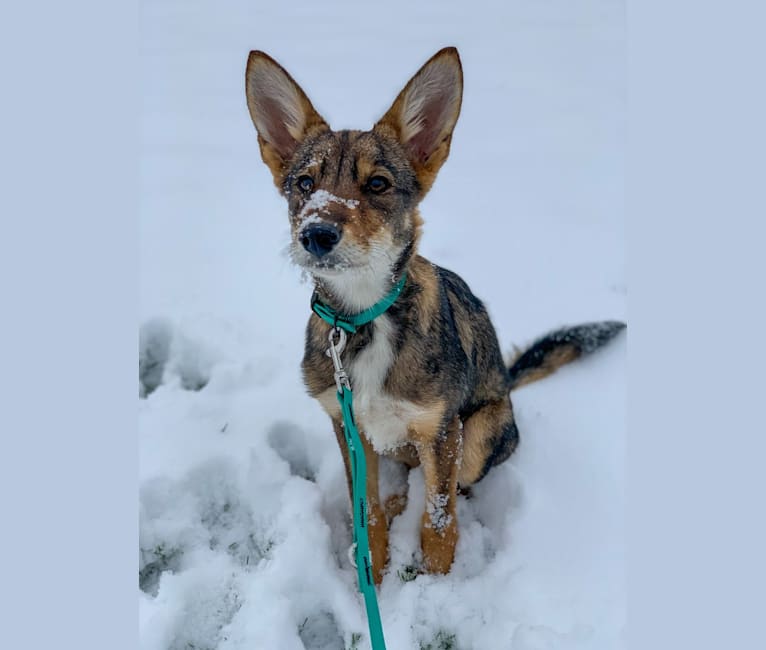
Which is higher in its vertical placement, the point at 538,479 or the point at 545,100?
the point at 545,100

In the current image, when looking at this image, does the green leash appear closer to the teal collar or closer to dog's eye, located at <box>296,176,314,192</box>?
the teal collar

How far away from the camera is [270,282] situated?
5082 mm

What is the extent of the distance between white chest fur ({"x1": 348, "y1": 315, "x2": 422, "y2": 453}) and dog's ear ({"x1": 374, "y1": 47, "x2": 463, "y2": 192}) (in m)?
0.73

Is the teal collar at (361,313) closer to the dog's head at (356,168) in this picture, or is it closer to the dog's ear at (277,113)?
the dog's head at (356,168)

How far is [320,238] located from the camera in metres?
2.22

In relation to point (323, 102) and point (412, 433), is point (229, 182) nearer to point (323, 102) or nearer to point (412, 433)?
point (323, 102)

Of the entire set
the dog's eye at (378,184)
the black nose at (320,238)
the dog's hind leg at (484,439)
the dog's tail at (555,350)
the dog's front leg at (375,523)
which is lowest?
the dog's front leg at (375,523)

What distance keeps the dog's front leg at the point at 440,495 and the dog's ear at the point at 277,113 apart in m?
1.42

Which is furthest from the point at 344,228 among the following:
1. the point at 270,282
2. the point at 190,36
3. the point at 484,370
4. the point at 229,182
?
the point at 190,36

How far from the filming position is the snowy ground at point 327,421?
2789 mm

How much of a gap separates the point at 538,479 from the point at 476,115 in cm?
544

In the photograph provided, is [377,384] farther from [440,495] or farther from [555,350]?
[555,350]

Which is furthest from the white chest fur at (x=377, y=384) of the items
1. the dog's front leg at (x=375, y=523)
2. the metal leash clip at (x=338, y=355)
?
the dog's front leg at (x=375, y=523)

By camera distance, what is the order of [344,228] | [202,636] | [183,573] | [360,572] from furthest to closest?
[183,573], [202,636], [360,572], [344,228]
